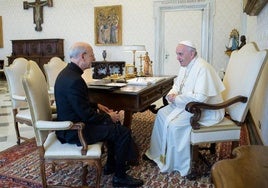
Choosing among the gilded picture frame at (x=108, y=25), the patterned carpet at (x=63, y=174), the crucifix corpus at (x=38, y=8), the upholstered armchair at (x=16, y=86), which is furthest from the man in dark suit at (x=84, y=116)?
the crucifix corpus at (x=38, y=8)

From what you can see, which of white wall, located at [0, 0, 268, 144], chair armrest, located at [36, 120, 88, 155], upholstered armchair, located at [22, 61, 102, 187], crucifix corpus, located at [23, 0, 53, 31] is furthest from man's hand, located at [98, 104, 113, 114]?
crucifix corpus, located at [23, 0, 53, 31]

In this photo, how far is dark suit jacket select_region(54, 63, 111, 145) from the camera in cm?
220

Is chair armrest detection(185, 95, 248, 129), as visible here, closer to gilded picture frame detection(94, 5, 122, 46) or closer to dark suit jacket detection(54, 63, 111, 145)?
dark suit jacket detection(54, 63, 111, 145)

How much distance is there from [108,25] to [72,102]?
691 centimetres

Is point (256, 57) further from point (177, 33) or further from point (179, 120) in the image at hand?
point (177, 33)

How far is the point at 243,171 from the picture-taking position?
3.28ft

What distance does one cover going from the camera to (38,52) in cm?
957

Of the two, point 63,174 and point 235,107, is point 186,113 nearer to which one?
point 235,107

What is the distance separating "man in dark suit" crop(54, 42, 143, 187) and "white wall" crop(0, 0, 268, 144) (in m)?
5.77

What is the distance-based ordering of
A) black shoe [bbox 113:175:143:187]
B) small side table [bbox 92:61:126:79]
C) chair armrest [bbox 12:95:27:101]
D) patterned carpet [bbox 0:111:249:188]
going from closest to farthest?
black shoe [bbox 113:175:143:187], patterned carpet [bbox 0:111:249:188], chair armrest [bbox 12:95:27:101], small side table [bbox 92:61:126:79]

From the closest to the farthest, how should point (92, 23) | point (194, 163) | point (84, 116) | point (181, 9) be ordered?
point (84, 116)
point (194, 163)
point (181, 9)
point (92, 23)

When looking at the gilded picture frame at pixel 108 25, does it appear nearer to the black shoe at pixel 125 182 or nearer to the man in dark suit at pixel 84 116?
the man in dark suit at pixel 84 116

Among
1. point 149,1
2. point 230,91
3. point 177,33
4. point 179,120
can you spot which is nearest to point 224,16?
point 177,33

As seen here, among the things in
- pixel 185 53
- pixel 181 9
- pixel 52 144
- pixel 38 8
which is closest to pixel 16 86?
pixel 52 144
